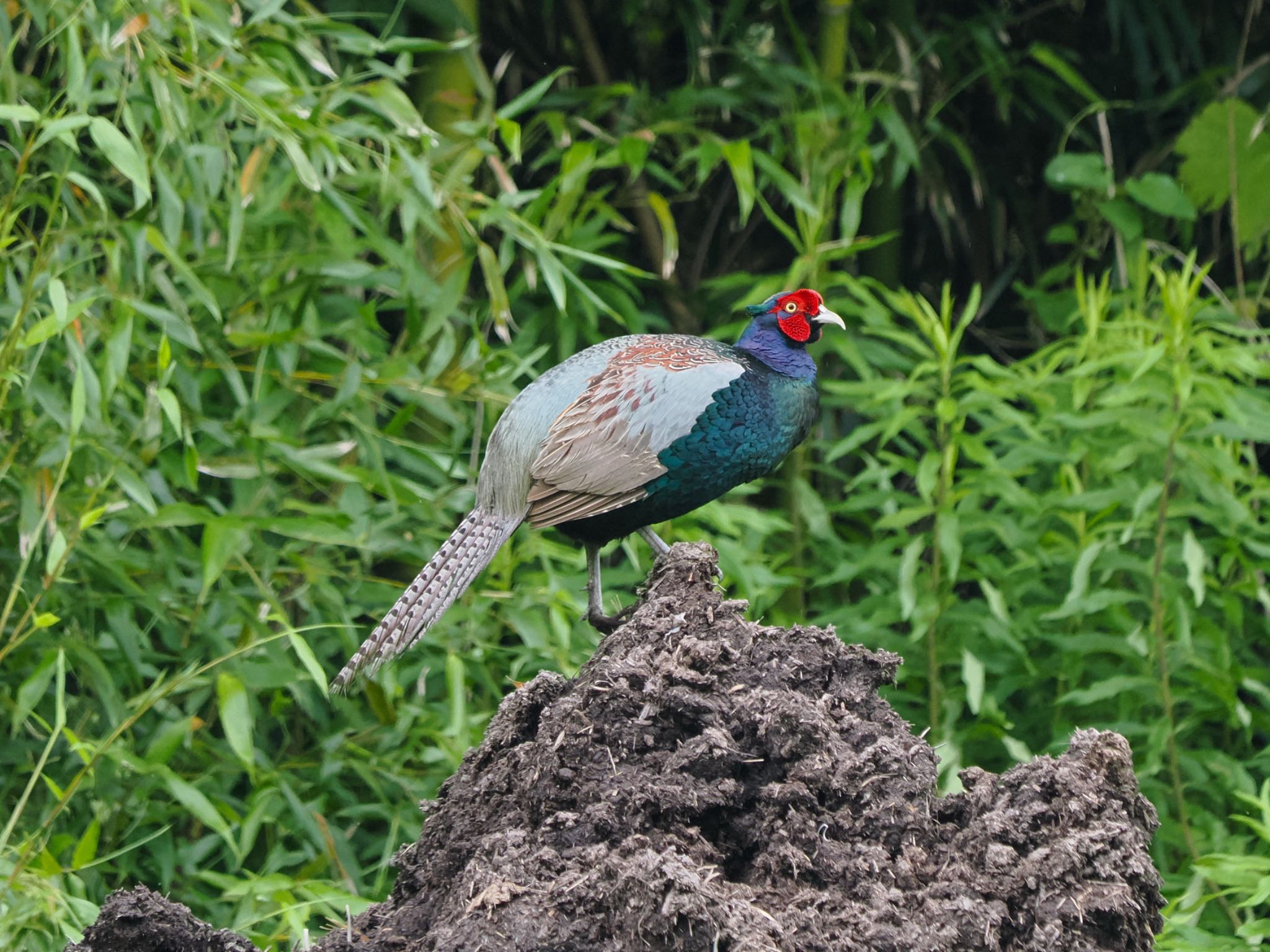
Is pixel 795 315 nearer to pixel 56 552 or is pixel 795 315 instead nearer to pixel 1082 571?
pixel 1082 571

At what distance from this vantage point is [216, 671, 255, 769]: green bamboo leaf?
3189 mm

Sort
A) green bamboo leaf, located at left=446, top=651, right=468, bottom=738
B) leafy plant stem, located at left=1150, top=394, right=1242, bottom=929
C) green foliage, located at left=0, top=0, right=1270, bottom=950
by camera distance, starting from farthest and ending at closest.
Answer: leafy plant stem, located at left=1150, top=394, right=1242, bottom=929 < green bamboo leaf, located at left=446, top=651, right=468, bottom=738 < green foliage, located at left=0, top=0, right=1270, bottom=950

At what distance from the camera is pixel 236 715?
3248 millimetres

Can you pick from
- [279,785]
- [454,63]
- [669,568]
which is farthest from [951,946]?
[454,63]

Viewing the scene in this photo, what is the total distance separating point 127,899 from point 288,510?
6.97ft

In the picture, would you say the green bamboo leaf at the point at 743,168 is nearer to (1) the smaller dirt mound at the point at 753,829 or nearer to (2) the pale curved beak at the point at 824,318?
(2) the pale curved beak at the point at 824,318

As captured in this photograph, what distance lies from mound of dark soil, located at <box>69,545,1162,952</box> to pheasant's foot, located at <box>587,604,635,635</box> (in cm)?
66

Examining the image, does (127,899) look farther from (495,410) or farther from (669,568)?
(495,410)

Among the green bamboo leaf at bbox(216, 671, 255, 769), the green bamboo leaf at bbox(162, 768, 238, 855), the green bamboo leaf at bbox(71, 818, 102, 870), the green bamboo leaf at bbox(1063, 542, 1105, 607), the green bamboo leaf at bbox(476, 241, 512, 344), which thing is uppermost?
the green bamboo leaf at bbox(476, 241, 512, 344)

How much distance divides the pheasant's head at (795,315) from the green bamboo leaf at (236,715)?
1367 mm

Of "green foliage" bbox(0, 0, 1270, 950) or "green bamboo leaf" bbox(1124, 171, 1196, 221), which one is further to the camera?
"green bamboo leaf" bbox(1124, 171, 1196, 221)

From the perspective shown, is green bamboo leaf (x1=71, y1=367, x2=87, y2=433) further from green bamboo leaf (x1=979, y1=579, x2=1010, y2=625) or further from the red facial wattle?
green bamboo leaf (x1=979, y1=579, x2=1010, y2=625)

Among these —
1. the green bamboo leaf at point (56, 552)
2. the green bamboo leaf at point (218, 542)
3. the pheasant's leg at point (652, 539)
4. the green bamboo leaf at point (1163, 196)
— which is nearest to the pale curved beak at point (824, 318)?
the pheasant's leg at point (652, 539)

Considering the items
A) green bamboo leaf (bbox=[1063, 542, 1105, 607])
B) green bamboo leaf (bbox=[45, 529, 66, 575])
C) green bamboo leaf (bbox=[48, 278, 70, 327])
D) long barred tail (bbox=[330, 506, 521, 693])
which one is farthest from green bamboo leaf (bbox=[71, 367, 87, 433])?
green bamboo leaf (bbox=[1063, 542, 1105, 607])
